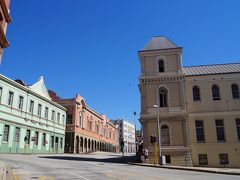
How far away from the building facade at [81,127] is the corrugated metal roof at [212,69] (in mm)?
27976

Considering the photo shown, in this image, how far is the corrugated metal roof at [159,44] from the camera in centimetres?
3444

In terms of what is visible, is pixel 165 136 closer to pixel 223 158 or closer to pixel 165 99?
pixel 165 99

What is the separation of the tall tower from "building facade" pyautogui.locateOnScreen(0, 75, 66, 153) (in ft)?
57.0

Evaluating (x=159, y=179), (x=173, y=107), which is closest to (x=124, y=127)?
(x=173, y=107)

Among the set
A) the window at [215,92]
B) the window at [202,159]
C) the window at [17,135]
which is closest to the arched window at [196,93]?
the window at [215,92]

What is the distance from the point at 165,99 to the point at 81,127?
3105 cm

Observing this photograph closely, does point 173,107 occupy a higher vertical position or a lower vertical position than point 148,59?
lower

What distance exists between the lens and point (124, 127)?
14750cm

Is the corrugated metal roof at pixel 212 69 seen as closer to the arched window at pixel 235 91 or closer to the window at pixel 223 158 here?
the arched window at pixel 235 91

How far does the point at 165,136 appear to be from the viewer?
30.9 meters

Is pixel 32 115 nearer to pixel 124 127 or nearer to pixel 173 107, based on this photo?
pixel 173 107

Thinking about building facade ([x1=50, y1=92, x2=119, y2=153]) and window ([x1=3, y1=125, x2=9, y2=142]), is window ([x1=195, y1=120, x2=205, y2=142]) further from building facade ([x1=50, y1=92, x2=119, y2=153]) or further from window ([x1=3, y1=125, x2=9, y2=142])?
building facade ([x1=50, y1=92, x2=119, y2=153])

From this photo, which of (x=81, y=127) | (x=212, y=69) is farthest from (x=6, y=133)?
(x=212, y=69)

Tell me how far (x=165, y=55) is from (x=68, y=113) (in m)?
29.4
